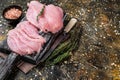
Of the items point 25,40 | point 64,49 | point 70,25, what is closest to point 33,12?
point 25,40

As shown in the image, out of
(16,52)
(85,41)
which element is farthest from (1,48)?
(85,41)

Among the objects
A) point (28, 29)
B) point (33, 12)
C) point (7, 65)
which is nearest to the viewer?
point (7, 65)

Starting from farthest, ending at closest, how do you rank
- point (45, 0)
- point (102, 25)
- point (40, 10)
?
1. point (45, 0)
2. point (102, 25)
3. point (40, 10)

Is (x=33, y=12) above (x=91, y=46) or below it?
above

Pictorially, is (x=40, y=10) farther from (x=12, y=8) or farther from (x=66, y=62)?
(x=66, y=62)

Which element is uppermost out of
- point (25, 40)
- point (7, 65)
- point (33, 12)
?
point (33, 12)

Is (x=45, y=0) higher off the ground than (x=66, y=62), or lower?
higher

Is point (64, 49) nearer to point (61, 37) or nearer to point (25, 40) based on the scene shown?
point (61, 37)
